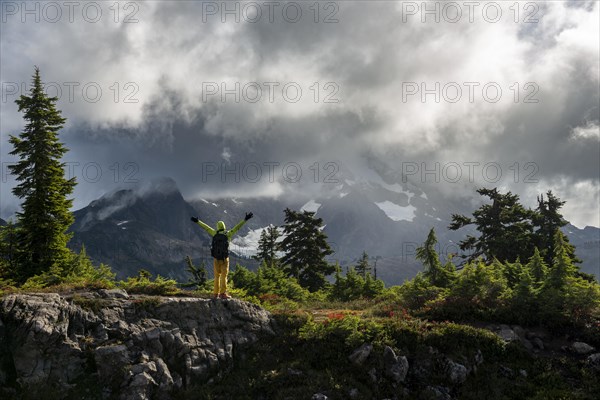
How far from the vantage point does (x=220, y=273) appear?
16.9 m

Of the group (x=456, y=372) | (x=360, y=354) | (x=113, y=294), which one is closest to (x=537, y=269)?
(x=456, y=372)

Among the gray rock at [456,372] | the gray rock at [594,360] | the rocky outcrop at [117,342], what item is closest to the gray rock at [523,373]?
the gray rock at [456,372]

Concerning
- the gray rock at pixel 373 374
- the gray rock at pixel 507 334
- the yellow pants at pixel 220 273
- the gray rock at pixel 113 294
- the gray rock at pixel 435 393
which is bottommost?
the gray rock at pixel 435 393

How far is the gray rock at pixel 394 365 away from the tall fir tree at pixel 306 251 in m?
32.4

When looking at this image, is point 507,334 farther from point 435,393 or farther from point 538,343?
point 435,393

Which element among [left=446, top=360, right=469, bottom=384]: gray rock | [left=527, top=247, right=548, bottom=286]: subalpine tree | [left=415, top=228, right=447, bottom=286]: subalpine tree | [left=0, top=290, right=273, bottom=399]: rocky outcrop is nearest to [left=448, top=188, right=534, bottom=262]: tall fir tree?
[left=415, top=228, right=447, bottom=286]: subalpine tree

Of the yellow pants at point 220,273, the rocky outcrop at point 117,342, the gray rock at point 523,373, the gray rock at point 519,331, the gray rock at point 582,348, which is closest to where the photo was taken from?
the rocky outcrop at point 117,342

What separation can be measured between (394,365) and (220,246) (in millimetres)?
7502

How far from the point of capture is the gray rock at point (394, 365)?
14.1 m

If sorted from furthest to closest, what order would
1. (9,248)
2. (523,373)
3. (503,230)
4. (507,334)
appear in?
(503,230) → (9,248) → (507,334) → (523,373)

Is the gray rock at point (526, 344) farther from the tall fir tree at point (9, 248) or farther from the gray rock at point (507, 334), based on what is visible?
the tall fir tree at point (9, 248)

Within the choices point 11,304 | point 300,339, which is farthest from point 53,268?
point 300,339

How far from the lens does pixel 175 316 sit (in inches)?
605

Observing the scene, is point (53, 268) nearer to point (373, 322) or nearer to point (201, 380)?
point (201, 380)
